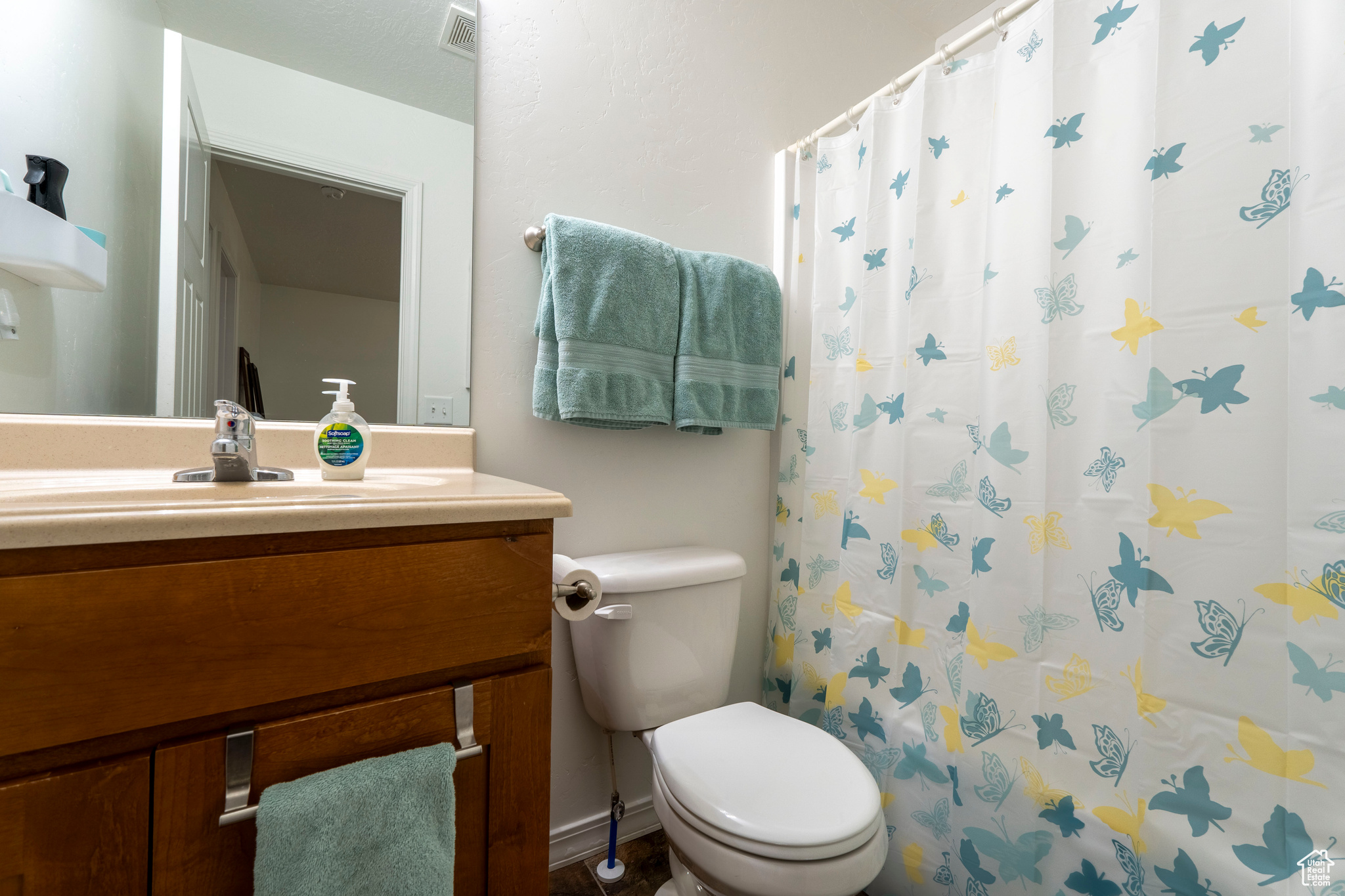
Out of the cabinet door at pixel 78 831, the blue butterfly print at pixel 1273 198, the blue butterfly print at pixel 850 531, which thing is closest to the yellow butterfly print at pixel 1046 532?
the blue butterfly print at pixel 850 531

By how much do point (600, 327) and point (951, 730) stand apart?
40.7 inches

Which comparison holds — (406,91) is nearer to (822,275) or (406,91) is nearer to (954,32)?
(822,275)

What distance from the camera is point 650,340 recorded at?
1.19 meters

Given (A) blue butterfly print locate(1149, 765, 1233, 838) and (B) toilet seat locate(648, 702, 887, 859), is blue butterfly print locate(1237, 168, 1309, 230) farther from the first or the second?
(B) toilet seat locate(648, 702, 887, 859)

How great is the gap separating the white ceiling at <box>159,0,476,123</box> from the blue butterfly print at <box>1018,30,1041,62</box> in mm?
1036

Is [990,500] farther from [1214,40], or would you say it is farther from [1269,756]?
[1214,40]

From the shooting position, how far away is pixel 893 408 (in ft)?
3.86

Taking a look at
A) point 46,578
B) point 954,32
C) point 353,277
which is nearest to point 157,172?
point 353,277

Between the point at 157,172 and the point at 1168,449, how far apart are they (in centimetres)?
162

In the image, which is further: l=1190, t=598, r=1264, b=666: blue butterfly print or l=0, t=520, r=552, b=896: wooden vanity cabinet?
l=1190, t=598, r=1264, b=666: blue butterfly print

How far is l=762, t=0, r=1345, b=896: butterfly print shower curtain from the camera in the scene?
2.24ft

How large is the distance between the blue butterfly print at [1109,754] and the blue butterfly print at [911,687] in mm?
273

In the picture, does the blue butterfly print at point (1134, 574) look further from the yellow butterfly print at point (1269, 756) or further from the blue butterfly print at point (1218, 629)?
the yellow butterfly print at point (1269, 756)

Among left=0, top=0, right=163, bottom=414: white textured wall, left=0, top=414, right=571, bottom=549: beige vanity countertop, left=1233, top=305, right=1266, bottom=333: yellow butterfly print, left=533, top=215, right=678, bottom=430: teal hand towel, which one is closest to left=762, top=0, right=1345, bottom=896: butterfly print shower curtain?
left=1233, top=305, right=1266, bottom=333: yellow butterfly print
